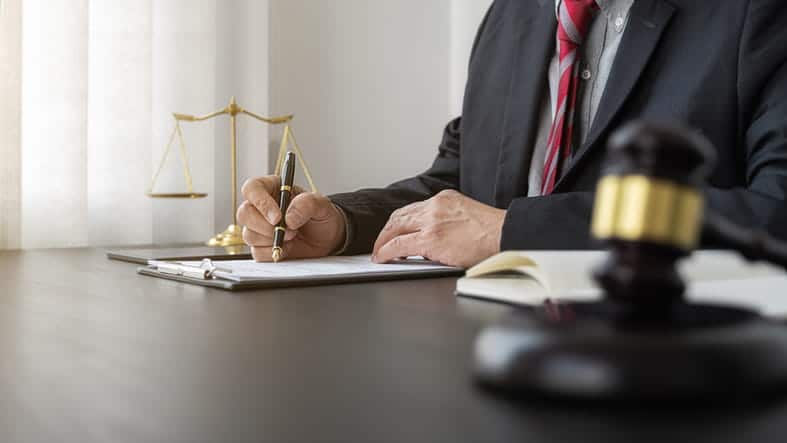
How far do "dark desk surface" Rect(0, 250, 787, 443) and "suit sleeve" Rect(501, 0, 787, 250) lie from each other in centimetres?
29

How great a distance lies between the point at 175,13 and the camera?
2311 millimetres

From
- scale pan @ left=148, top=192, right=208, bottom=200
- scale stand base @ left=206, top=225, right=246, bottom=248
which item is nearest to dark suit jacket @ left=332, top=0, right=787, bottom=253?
scale stand base @ left=206, top=225, right=246, bottom=248

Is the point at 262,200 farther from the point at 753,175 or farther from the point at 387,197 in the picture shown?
the point at 753,175

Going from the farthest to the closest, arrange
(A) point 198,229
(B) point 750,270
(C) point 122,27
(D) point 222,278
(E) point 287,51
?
1. (E) point 287,51
2. (A) point 198,229
3. (C) point 122,27
4. (D) point 222,278
5. (B) point 750,270

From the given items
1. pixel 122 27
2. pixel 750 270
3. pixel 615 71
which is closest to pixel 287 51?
pixel 122 27

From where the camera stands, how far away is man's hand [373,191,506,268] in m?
1.05

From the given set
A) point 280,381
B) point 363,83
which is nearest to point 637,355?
point 280,381

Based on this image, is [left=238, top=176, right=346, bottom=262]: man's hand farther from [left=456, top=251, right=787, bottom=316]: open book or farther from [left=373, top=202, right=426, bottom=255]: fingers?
[left=456, top=251, right=787, bottom=316]: open book

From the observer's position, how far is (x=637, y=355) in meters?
0.30

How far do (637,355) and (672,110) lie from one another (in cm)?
101

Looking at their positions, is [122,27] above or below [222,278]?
above

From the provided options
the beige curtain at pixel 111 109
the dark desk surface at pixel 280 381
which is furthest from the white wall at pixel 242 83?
the dark desk surface at pixel 280 381

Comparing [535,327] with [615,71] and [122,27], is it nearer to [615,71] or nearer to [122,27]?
[615,71]

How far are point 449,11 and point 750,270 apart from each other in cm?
256
